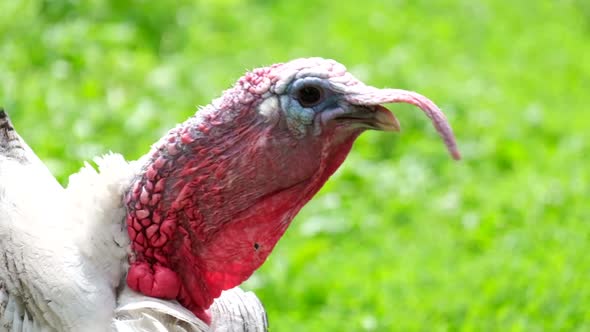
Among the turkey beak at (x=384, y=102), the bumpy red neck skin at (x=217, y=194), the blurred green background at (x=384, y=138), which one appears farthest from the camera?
the blurred green background at (x=384, y=138)

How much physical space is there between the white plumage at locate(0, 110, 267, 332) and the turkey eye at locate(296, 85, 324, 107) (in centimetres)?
44

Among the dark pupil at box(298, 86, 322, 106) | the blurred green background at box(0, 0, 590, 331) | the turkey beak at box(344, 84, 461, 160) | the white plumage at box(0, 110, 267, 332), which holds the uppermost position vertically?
the blurred green background at box(0, 0, 590, 331)

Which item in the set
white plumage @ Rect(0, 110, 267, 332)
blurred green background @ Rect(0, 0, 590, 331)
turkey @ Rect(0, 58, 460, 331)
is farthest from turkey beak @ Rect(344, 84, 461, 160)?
blurred green background @ Rect(0, 0, 590, 331)

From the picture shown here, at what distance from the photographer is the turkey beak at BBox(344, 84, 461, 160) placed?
2.25 m

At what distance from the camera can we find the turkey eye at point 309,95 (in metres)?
2.31

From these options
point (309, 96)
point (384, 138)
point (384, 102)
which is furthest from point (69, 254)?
point (384, 138)

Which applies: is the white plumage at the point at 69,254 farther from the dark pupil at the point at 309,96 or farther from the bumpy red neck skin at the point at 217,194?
the dark pupil at the point at 309,96

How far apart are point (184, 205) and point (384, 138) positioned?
385 centimetres

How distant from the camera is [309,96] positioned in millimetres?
2318

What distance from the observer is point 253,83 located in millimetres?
2371

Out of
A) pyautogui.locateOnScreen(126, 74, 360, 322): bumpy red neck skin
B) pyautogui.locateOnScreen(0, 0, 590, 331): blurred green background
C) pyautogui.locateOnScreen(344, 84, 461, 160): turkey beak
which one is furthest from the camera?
pyautogui.locateOnScreen(0, 0, 590, 331): blurred green background

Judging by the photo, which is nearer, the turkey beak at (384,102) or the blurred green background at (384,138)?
the turkey beak at (384,102)

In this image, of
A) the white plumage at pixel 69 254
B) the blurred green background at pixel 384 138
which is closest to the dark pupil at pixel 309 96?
the white plumage at pixel 69 254

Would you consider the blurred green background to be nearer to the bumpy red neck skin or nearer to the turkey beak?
the bumpy red neck skin
